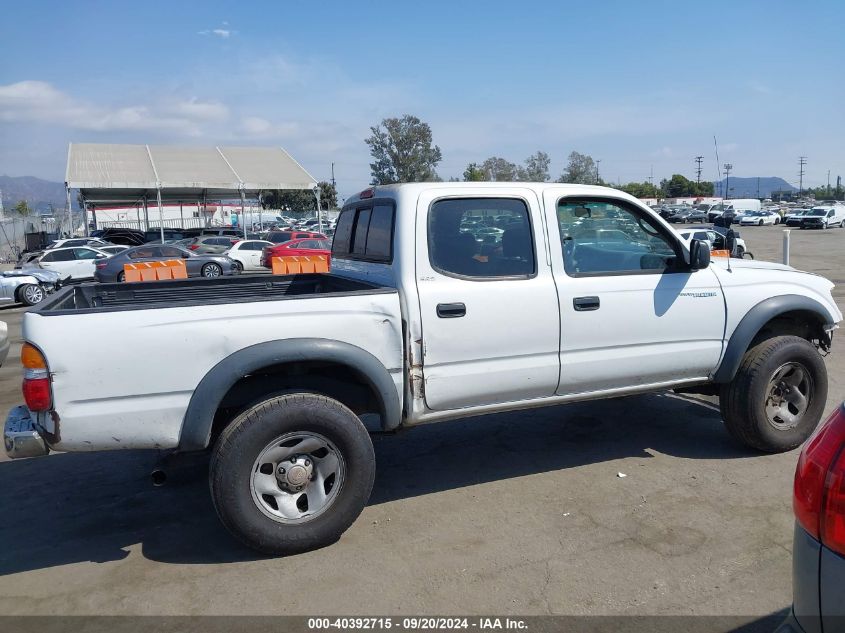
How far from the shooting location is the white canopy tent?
39688mm

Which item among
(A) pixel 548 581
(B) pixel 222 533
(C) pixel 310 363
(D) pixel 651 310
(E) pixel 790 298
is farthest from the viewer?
(E) pixel 790 298

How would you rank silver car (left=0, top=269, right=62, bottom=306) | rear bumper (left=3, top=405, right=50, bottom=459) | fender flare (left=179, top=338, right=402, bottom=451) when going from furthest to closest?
silver car (left=0, top=269, right=62, bottom=306) < fender flare (left=179, top=338, right=402, bottom=451) < rear bumper (left=3, top=405, right=50, bottom=459)

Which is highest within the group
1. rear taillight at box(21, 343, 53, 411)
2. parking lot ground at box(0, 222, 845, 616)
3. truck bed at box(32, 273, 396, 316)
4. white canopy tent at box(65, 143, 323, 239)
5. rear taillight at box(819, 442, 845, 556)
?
white canopy tent at box(65, 143, 323, 239)

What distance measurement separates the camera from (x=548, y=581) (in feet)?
11.3

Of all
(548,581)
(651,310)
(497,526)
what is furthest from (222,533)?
(651,310)

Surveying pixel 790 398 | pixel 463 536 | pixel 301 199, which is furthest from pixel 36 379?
pixel 301 199

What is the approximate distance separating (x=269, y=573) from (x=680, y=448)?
323cm

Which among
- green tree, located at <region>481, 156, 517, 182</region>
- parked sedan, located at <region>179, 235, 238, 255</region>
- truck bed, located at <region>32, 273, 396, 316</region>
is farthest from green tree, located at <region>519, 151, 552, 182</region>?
truck bed, located at <region>32, 273, 396, 316</region>

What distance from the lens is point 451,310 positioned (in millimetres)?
4020

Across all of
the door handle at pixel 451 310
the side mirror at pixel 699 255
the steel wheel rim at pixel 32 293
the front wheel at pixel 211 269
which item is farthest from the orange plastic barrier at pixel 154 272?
the side mirror at pixel 699 255

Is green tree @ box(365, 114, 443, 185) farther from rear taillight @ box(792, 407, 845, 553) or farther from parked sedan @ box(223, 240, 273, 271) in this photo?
rear taillight @ box(792, 407, 845, 553)

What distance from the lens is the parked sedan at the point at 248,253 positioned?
2692 centimetres

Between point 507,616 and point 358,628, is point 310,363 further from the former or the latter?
point 507,616

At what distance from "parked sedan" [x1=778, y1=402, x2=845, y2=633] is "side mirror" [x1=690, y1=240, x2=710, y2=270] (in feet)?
8.84
